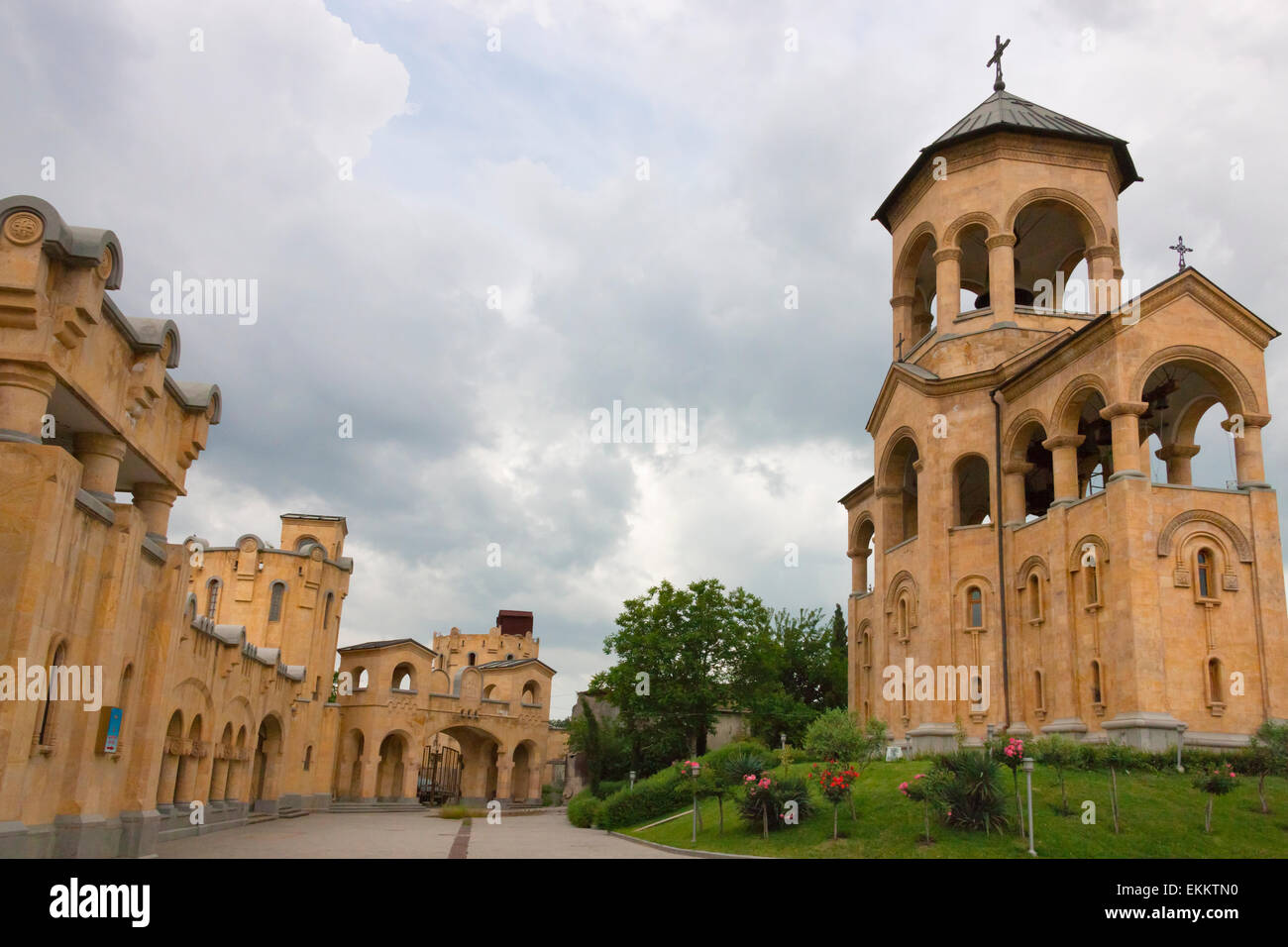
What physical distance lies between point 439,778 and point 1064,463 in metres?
55.4

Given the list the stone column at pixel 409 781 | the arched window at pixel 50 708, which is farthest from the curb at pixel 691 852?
the stone column at pixel 409 781

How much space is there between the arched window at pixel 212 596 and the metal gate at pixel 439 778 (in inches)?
779

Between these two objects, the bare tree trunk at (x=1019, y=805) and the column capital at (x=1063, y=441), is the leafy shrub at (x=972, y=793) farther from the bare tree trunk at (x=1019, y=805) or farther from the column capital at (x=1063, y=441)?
the column capital at (x=1063, y=441)

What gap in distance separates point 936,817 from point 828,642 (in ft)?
118

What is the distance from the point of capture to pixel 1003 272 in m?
30.3

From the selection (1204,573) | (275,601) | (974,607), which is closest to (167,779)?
(275,601)

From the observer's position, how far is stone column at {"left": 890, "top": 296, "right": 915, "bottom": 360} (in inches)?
1371

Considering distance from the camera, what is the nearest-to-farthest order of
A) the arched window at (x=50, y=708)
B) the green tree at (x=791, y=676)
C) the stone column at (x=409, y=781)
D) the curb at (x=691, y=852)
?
the arched window at (x=50, y=708), the curb at (x=691, y=852), the green tree at (x=791, y=676), the stone column at (x=409, y=781)

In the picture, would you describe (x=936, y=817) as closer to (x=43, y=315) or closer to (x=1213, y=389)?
(x=1213, y=389)

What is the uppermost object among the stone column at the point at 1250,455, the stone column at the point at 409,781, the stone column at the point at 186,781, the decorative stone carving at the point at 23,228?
the stone column at the point at 1250,455

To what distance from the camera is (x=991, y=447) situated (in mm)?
29031

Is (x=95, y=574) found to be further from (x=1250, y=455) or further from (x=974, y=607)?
(x=1250, y=455)

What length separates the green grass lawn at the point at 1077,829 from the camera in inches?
664
